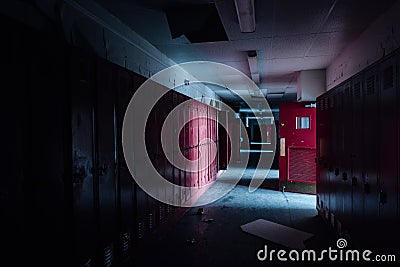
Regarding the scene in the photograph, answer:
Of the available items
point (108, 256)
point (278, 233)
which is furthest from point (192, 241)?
point (108, 256)

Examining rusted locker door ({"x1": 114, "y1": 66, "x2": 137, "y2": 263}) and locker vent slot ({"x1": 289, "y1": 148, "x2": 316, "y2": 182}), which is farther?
locker vent slot ({"x1": 289, "y1": 148, "x2": 316, "y2": 182})

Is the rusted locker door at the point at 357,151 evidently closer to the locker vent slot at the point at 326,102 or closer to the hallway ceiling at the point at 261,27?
the hallway ceiling at the point at 261,27

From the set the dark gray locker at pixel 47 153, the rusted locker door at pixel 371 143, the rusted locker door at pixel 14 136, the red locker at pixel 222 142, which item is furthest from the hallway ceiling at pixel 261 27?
the red locker at pixel 222 142

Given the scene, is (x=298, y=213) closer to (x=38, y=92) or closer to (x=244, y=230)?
(x=244, y=230)

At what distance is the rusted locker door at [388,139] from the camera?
5.99 ft

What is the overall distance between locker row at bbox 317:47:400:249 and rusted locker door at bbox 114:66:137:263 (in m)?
2.11

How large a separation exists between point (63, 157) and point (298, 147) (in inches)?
201

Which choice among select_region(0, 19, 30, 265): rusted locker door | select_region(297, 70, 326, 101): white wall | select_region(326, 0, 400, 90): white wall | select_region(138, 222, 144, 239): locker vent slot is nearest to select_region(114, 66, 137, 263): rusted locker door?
select_region(138, 222, 144, 239): locker vent slot

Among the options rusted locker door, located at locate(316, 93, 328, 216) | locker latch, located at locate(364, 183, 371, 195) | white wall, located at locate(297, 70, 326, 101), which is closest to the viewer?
locker latch, located at locate(364, 183, 371, 195)

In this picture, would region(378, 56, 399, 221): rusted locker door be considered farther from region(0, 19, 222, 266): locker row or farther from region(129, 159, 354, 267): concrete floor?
region(0, 19, 222, 266): locker row

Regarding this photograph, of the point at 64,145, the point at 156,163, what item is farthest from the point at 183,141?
the point at 64,145

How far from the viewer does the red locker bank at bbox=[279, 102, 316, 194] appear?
5805 mm

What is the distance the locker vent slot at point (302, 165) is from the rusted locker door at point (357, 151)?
10.6ft

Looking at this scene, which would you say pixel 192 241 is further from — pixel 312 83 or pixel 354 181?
pixel 312 83
